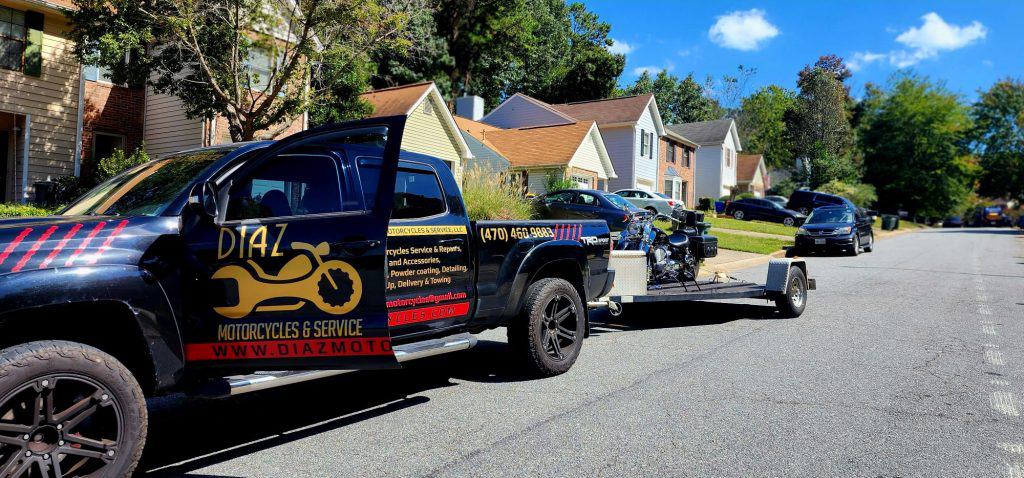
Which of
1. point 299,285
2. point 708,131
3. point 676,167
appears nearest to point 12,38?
point 299,285

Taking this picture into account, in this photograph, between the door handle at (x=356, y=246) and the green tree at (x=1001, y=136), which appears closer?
the door handle at (x=356, y=246)

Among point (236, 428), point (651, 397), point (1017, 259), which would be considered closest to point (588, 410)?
point (651, 397)

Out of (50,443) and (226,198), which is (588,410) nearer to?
(226,198)

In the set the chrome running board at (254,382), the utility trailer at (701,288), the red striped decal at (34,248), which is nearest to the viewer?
the red striped decal at (34,248)

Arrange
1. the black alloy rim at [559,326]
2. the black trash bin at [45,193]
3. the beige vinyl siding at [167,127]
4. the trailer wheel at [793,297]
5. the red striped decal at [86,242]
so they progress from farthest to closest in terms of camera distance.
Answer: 1. the beige vinyl siding at [167,127]
2. the black trash bin at [45,193]
3. the trailer wheel at [793,297]
4. the black alloy rim at [559,326]
5. the red striped decal at [86,242]

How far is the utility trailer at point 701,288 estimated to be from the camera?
7375 millimetres

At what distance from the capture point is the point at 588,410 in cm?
489

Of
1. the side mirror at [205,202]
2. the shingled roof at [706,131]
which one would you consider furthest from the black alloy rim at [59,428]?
the shingled roof at [706,131]

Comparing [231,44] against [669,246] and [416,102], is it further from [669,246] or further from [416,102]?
[669,246]

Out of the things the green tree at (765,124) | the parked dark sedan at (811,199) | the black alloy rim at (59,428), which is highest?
the green tree at (765,124)

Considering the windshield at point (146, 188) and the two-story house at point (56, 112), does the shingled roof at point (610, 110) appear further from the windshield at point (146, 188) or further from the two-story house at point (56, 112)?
the windshield at point (146, 188)

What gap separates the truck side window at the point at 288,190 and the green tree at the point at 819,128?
5106 cm

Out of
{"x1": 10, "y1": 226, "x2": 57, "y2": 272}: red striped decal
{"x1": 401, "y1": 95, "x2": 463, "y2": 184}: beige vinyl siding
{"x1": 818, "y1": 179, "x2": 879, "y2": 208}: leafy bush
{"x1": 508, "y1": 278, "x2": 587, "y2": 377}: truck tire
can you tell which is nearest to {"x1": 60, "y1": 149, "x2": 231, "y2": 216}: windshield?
{"x1": 10, "y1": 226, "x2": 57, "y2": 272}: red striped decal

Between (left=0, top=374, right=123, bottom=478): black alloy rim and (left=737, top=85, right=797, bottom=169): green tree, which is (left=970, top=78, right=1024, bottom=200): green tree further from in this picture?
(left=0, top=374, right=123, bottom=478): black alloy rim
